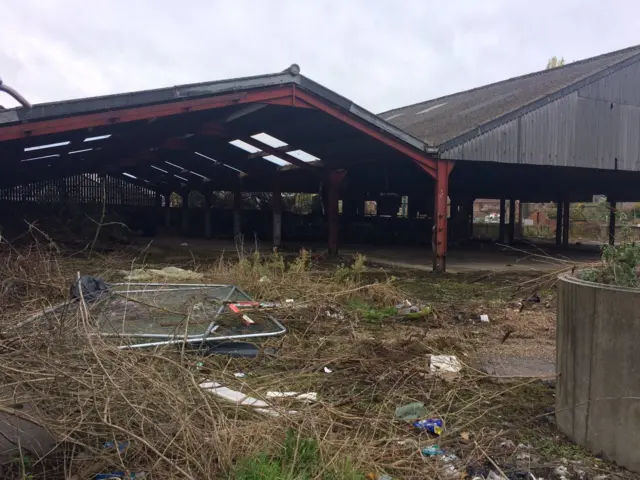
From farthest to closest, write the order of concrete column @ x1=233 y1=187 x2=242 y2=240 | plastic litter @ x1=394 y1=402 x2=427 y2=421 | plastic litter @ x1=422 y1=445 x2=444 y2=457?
concrete column @ x1=233 y1=187 x2=242 y2=240 → plastic litter @ x1=394 y1=402 x2=427 y2=421 → plastic litter @ x1=422 y1=445 x2=444 y2=457

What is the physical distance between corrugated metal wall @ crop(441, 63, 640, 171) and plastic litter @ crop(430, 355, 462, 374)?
8127 millimetres

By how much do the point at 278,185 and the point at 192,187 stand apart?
860 centimetres

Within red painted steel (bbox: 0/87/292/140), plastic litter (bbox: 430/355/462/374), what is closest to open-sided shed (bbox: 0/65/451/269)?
red painted steel (bbox: 0/87/292/140)

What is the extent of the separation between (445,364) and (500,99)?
12.8 meters

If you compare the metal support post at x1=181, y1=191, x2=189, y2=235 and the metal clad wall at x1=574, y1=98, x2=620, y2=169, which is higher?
the metal clad wall at x1=574, y1=98, x2=620, y2=169

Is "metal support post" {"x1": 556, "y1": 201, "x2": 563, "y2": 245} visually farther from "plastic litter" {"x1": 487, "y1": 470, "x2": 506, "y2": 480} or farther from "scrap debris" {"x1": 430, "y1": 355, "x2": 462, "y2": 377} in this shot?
"plastic litter" {"x1": 487, "y1": 470, "x2": 506, "y2": 480}

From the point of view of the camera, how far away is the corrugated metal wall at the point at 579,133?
13094mm

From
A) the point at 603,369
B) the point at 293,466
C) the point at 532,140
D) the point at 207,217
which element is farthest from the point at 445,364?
the point at 207,217

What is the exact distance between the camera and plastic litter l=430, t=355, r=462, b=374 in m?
5.11

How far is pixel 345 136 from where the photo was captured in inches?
552

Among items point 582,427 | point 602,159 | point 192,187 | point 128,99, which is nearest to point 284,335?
point 582,427

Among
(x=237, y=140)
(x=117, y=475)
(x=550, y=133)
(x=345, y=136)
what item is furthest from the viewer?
(x=237, y=140)

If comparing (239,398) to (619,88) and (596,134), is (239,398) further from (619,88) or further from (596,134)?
(619,88)

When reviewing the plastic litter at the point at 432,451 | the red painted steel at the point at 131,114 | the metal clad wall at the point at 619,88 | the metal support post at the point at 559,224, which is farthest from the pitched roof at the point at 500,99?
the plastic litter at the point at 432,451
